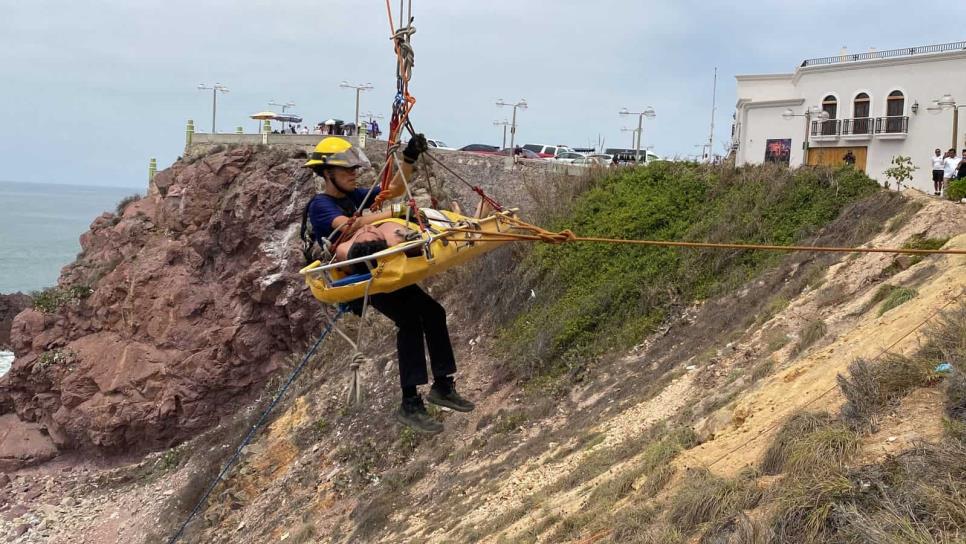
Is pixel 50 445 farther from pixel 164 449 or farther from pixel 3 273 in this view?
pixel 3 273

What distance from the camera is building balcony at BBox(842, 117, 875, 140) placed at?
1309 inches

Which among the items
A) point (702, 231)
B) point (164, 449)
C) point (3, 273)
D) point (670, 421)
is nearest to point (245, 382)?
point (164, 449)

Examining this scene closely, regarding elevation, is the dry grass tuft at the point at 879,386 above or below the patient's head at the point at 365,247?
below

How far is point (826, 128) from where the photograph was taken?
34406 mm

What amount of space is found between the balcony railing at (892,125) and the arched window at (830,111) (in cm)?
172

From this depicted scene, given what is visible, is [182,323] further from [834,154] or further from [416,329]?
[834,154]

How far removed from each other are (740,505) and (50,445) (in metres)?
27.2

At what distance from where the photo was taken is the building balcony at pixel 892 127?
32.3m

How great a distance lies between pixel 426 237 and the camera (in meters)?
7.22

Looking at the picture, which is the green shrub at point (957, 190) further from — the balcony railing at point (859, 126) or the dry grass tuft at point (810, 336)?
the balcony railing at point (859, 126)

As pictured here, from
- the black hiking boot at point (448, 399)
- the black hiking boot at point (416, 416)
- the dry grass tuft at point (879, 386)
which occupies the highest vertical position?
the dry grass tuft at point (879, 386)

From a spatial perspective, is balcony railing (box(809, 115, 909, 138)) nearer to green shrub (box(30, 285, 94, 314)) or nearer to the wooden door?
the wooden door

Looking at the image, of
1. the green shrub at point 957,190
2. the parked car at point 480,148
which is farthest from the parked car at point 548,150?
the green shrub at point 957,190

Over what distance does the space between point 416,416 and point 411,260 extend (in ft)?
5.72
